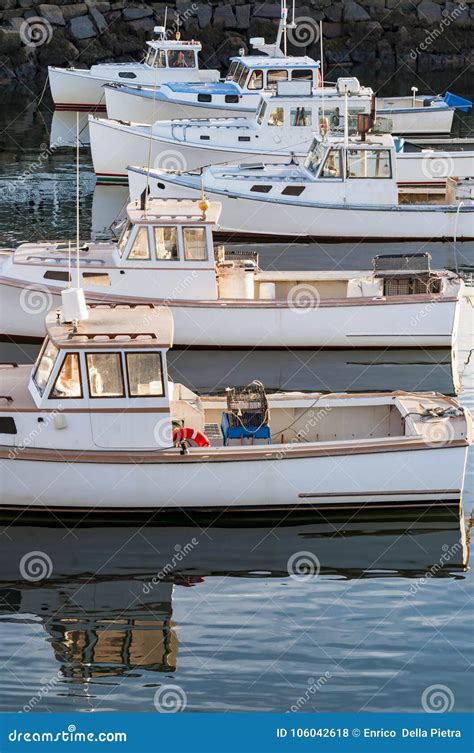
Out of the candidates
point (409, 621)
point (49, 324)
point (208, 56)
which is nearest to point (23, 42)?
point (208, 56)

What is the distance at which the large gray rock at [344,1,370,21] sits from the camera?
5112 centimetres

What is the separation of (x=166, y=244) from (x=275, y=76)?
14.3 meters

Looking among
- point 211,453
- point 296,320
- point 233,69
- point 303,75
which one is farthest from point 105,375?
point 233,69

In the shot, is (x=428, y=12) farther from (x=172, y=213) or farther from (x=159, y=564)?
(x=159, y=564)

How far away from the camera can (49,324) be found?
1616cm

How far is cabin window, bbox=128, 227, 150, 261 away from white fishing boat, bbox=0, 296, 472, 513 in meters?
5.05

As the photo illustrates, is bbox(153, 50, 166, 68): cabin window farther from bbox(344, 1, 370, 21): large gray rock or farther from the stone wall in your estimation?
bbox(344, 1, 370, 21): large gray rock

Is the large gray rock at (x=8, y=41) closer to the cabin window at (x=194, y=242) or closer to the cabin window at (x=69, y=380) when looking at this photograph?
the cabin window at (x=194, y=242)

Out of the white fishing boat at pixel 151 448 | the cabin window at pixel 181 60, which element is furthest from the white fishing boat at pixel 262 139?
the white fishing boat at pixel 151 448

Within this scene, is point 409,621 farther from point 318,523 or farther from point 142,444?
point 142,444

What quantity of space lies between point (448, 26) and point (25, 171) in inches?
882

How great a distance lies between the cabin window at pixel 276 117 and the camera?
31.5 metres

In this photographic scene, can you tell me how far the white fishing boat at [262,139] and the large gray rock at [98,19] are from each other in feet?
53.9

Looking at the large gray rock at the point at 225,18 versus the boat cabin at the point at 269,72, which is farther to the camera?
the large gray rock at the point at 225,18
